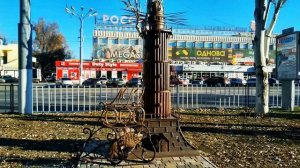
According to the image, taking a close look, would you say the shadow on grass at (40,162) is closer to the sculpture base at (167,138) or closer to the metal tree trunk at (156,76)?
the sculpture base at (167,138)

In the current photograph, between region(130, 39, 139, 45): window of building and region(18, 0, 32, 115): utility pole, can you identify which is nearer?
region(18, 0, 32, 115): utility pole

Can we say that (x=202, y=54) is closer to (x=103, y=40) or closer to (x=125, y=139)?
(x=103, y=40)

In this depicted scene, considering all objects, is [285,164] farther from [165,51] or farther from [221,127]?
[221,127]

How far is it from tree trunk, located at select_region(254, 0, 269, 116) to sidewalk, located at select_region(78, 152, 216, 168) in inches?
279

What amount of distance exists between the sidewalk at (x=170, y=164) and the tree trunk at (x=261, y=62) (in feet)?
23.3

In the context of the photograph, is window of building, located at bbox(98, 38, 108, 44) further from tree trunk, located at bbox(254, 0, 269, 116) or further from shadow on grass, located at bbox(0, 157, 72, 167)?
shadow on grass, located at bbox(0, 157, 72, 167)

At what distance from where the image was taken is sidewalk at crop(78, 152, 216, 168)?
642cm

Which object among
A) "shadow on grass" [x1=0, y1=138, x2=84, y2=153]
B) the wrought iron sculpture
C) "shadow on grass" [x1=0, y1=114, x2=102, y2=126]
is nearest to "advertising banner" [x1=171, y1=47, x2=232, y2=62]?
"shadow on grass" [x1=0, y1=114, x2=102, y2=126]

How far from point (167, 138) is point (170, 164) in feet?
2.23

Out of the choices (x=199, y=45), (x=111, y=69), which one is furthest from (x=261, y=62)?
(x=199, y=45)

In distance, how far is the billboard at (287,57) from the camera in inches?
619

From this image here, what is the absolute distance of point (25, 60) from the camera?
14.4 m

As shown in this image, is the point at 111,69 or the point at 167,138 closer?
the point at 167,138

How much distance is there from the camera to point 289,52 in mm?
16312
